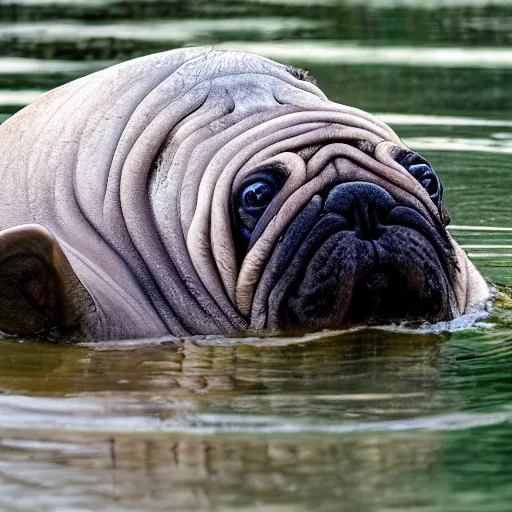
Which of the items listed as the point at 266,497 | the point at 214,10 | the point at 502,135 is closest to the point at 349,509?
the point at 266,497

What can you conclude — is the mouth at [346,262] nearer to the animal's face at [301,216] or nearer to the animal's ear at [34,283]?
the animal's face at [301,216]

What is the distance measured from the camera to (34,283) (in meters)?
5.88

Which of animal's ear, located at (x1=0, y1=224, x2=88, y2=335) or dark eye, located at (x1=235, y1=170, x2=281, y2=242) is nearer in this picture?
animal's ear, located at (x1=0, y1=224, x2=88, y2=335)

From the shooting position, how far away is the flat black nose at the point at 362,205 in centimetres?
591

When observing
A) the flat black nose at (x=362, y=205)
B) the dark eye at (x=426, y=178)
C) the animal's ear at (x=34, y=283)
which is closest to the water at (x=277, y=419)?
the animal's ear at (x=34, y=283)

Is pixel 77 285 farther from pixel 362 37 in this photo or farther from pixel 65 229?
pixel 362 37

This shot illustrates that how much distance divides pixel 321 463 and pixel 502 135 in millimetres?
6664

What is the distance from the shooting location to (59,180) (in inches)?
245

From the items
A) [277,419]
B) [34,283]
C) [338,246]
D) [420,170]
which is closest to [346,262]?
[338,246]

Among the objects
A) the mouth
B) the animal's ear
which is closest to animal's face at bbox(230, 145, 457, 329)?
the mouth

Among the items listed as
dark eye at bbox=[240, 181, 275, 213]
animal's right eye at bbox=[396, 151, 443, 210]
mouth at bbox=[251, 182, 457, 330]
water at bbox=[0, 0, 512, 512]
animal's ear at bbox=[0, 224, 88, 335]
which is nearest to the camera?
water at bbox=[0, 0, 512, 512]

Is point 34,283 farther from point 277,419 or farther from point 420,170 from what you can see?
point 420,170

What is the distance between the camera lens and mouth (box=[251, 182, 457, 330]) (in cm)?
586

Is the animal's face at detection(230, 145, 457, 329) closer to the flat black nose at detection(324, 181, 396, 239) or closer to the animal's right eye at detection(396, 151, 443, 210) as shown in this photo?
the flat black nose at detection(324, 181, 396, 239)
